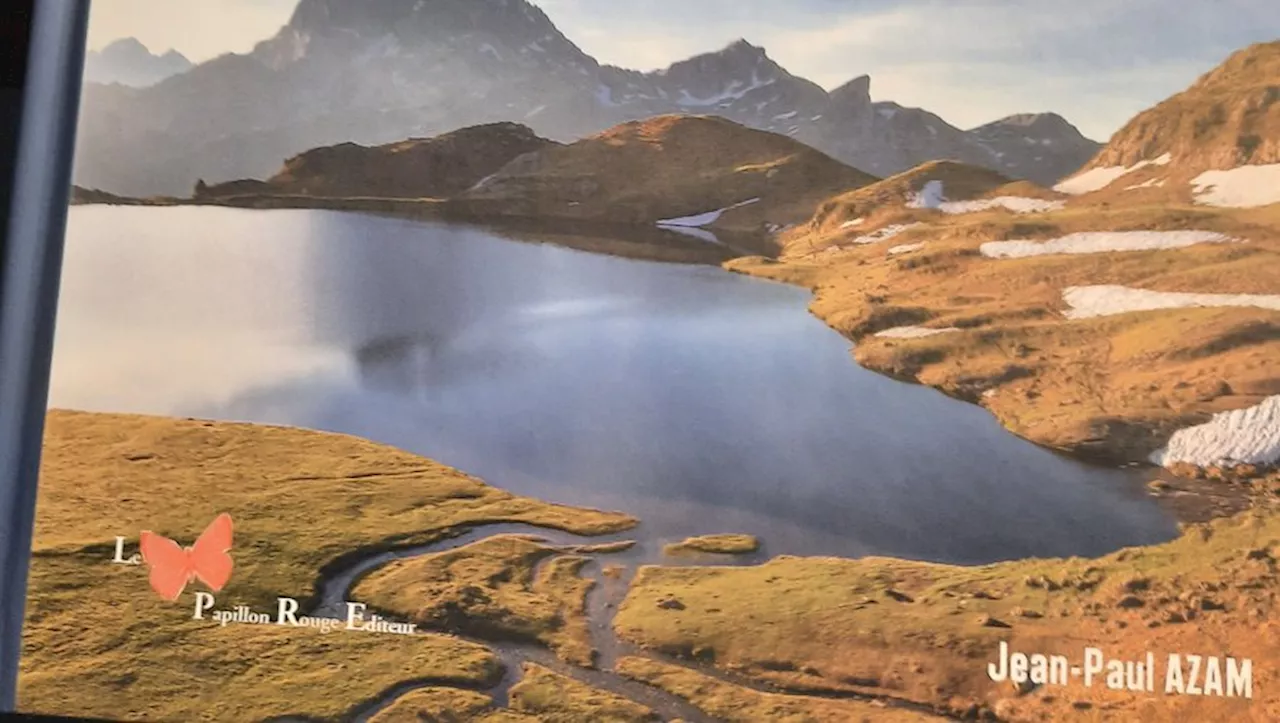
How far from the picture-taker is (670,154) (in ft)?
9.98

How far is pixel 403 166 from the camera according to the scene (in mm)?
3033

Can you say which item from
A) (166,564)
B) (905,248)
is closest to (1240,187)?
(905,248)

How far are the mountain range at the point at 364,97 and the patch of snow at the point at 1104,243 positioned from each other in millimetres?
527

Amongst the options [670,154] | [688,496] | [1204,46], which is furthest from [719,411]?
[1204,46]

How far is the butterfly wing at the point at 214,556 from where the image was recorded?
2.76 meters

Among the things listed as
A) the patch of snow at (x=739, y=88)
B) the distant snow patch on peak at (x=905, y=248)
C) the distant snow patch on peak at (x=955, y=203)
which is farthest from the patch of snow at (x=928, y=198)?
the patch of snow at (x=739, y=88)

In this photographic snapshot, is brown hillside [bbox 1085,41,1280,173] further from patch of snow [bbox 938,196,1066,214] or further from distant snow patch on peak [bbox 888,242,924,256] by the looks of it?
distant snow patch on peak [bbox 888,242,924,256]

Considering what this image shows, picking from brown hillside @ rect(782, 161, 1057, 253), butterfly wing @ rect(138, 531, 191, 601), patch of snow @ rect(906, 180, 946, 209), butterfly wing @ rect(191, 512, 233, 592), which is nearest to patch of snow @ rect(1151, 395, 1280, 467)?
brown hillside @ rect(782, 161, 1057, 253)

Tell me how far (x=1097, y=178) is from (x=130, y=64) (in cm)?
256

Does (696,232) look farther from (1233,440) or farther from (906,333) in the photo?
(1233,440)

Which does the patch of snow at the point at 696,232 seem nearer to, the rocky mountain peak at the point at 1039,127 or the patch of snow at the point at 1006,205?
the patch of snow at the point at 1006,205

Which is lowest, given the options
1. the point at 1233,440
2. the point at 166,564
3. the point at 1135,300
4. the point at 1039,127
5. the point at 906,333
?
the point at 166,564

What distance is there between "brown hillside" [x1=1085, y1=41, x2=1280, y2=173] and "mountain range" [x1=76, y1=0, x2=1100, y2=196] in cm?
76

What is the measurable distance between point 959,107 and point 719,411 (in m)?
0.98
